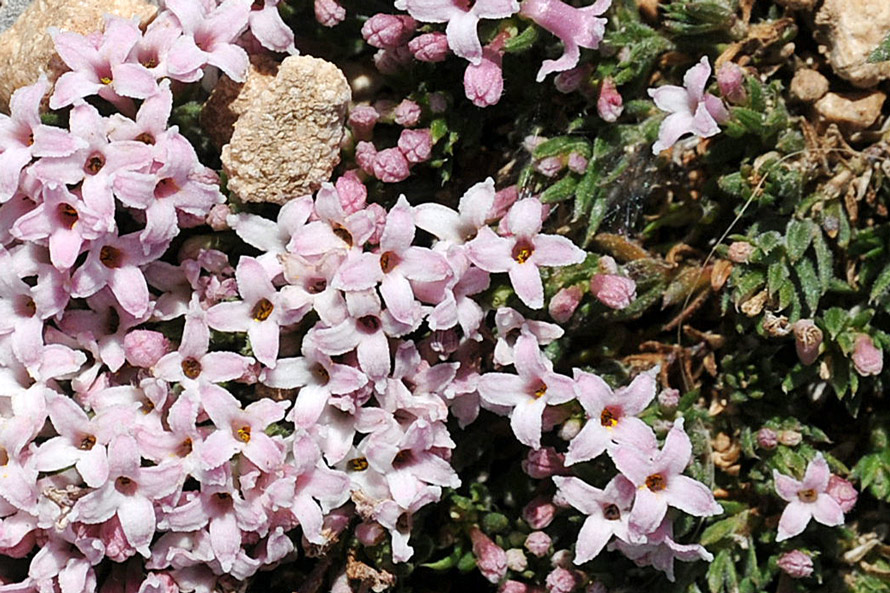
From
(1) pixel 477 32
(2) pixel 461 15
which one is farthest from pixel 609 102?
(2) pixel 461 15

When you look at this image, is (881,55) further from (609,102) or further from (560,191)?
(560,191)

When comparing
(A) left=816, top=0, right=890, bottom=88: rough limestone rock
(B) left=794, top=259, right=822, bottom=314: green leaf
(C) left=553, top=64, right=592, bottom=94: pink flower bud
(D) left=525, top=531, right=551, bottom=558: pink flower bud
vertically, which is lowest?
(D) left=525, top=531, right=551, bottom=558: pink flower bud

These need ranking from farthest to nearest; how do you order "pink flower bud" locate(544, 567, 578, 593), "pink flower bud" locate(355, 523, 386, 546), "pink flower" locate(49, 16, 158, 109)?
"pink flower bud" locate(544, 567, 578, 593), "pink flower bud" locate(355, 523, 386, 546), "pink flower" locate(49, 16, 158, 109)

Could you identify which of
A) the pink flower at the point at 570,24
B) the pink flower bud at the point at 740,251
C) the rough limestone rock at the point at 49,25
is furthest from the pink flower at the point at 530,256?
the rough limestone rock at the point at 49,25

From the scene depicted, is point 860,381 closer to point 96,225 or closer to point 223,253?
point 223,253

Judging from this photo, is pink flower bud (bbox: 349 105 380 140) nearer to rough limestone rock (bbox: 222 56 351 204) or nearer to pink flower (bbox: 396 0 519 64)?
rough limestone rock (bbox: 222 56 351 204)

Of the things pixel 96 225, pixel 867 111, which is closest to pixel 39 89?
pixel 96 225

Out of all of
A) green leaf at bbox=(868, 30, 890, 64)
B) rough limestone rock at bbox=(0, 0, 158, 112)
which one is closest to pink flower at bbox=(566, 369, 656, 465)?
green leaf at bbox=(868, 30, 890, 64)
